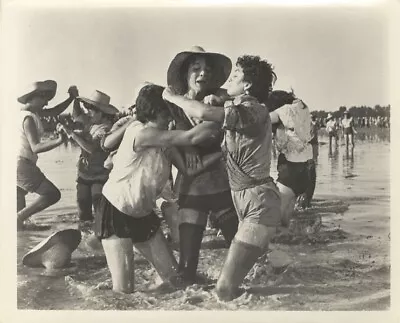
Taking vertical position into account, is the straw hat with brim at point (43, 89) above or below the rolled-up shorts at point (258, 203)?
above

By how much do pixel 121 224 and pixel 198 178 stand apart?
0.26 m

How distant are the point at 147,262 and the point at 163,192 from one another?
22 centimetres

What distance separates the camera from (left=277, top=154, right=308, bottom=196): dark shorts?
4.36ft

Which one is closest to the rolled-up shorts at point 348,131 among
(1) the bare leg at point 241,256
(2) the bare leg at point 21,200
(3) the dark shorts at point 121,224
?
(1) the bare leg at point 241,256

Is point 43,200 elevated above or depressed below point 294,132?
below

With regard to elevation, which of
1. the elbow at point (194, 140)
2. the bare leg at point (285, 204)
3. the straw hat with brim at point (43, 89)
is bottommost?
the bare leg at point (285, 204)

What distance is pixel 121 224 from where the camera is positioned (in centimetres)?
133

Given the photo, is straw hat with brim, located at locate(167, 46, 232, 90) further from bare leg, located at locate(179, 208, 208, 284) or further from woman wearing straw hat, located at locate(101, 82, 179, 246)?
bare leg, located at locate(179, 208, 208, 284)

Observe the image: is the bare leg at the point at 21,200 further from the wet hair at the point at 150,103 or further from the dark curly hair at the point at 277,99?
the dark curly hair at the point at 277,99

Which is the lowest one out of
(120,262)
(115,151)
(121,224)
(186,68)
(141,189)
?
(120,262)

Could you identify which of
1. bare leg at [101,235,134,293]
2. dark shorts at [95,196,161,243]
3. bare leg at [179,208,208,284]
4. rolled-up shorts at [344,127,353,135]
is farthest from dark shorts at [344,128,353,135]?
bare leg at [101,235,134,293]

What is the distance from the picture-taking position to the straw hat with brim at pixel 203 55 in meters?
1.32

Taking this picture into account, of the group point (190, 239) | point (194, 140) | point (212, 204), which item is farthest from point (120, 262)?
point (194, 140)

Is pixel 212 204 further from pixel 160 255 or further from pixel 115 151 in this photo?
pixel 115 151
